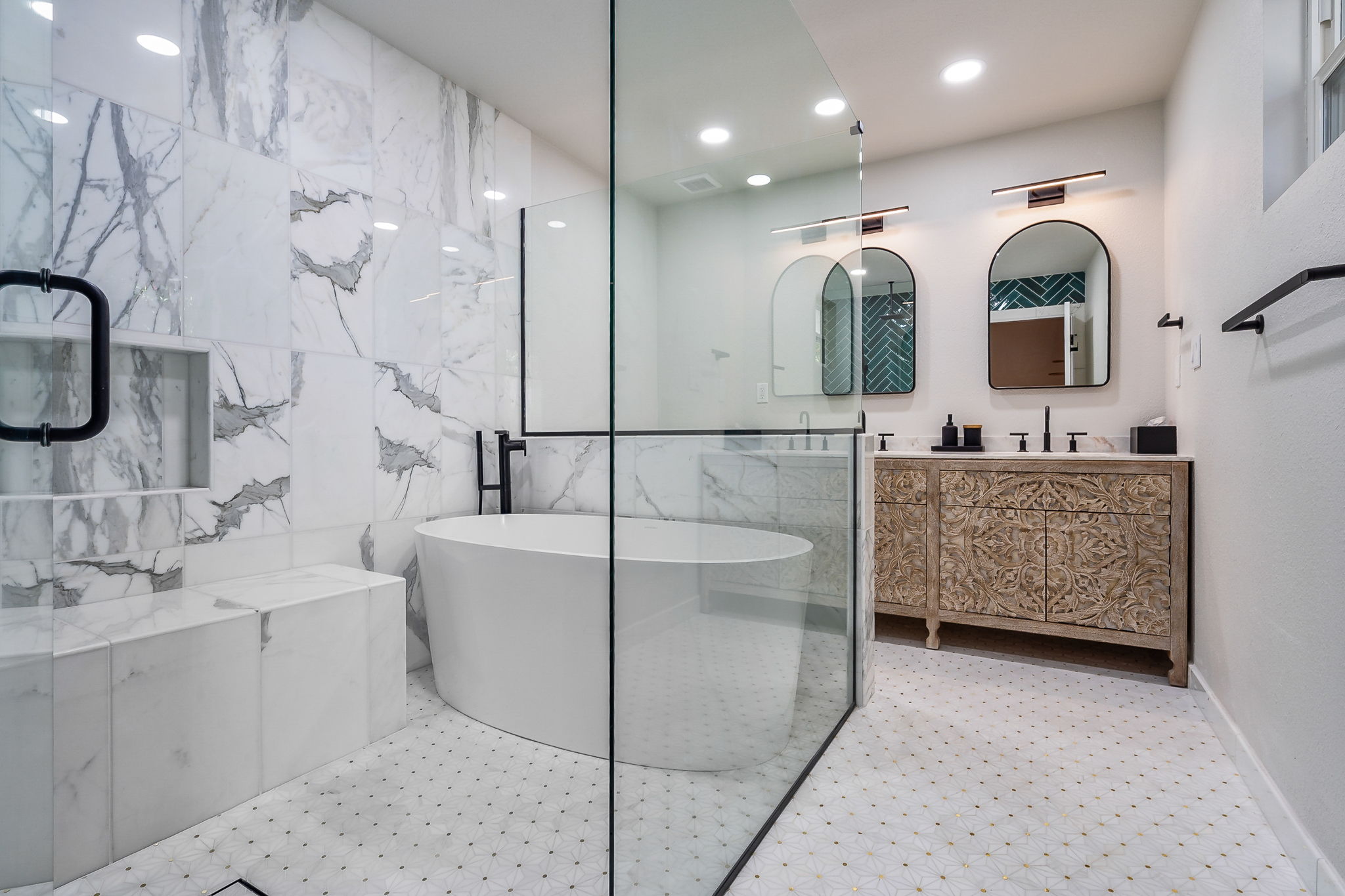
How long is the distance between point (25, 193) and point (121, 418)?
1.30 metres

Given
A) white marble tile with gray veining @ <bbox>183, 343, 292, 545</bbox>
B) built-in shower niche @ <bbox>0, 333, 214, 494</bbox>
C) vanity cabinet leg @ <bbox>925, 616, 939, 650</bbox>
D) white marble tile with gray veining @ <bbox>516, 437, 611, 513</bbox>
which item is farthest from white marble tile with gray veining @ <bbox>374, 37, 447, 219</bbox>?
vanity cabinet leg @ <bbox>925, 616, 939, 650</bbox>

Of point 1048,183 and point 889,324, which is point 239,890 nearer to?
point 889,324

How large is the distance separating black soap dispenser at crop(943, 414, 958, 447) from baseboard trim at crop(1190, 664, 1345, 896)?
4.81ft

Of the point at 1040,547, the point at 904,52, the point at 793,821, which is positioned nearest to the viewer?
the point at 793,821

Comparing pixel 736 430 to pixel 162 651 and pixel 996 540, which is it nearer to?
pixel 162 651

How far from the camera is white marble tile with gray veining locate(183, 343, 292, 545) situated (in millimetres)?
2059

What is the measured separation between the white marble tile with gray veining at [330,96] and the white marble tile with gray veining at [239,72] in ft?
0.14

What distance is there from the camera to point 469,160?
10.1ft

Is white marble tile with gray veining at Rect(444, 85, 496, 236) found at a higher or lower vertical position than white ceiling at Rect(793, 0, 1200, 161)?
lower

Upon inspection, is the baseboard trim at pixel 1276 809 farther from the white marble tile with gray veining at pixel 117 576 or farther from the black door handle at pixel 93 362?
the white marble tile with gray veining at pixel 117 576

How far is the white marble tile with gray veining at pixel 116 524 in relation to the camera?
1.75 metres

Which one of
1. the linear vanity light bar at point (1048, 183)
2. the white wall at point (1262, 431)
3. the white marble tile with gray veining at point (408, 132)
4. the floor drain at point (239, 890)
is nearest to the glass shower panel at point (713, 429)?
the floor drain at point (239, 890)

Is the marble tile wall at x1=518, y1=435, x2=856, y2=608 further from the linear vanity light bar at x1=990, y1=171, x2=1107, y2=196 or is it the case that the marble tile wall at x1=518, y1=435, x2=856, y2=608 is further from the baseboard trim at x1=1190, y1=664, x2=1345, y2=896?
the linear vanity light bar at x1=990, y1=171, x2=1107, y2=196

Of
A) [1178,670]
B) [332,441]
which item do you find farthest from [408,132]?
[1178,670]
